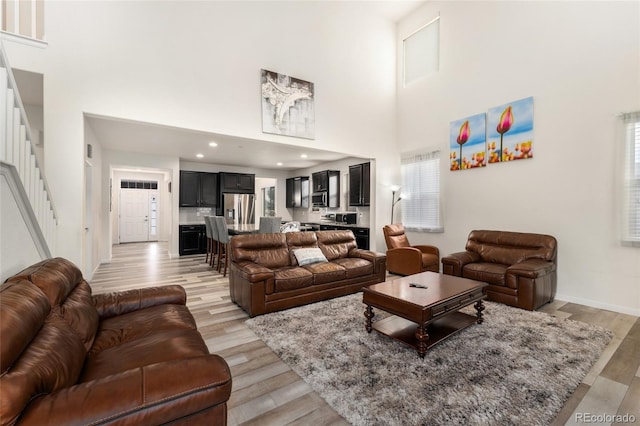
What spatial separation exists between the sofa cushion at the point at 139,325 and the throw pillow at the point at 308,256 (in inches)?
78.7

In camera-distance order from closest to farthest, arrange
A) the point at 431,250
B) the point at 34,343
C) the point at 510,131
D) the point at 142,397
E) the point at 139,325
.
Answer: the point at 142,397, the point at 34,343, the point at 139,325, the point at 510,131, the point at 431,250

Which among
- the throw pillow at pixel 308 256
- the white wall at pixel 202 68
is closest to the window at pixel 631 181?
the white wall at pixel 202 68

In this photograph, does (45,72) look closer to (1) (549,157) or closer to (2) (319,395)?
(2) (319,395)

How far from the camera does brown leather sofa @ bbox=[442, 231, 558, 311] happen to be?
357 centimetres

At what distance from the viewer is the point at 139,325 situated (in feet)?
6.57

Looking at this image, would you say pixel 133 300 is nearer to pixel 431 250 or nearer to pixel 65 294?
pixel 65 294

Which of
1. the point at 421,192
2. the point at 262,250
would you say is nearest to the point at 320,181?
the point at 421,192

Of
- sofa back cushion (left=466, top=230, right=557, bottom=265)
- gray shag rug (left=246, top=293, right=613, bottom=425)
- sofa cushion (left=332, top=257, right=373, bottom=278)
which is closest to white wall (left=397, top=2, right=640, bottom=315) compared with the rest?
sofa back cushion (left=466, top=230, right=557, bottom=265)

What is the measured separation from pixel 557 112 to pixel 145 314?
Result: 221 inches

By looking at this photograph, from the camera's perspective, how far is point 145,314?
2180 millimetres

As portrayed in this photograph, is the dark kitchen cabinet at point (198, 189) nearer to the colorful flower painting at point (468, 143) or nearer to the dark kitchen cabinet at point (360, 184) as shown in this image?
the dark kitchen cabinet at point (360, 184)

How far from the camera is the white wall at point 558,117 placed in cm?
363

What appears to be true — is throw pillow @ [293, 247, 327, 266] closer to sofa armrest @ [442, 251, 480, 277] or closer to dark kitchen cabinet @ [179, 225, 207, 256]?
sofa armrest @ [442, 251, 480, 277]

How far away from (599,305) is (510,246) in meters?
1.20
